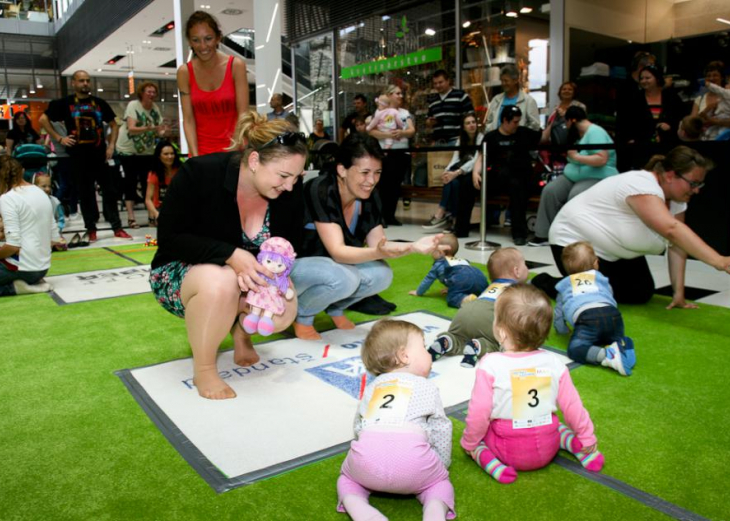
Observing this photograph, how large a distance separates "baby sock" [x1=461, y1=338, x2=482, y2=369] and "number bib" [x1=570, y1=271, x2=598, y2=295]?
538 millimetres

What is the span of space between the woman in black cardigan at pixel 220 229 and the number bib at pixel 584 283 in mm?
1234

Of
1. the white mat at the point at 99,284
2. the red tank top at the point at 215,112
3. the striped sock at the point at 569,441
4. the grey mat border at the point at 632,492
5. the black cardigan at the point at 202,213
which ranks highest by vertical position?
the red tank top at the point at 215,112

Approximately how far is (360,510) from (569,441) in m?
0.67

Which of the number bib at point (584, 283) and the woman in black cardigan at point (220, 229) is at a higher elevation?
the woman in black cardigan at point (220, 229)

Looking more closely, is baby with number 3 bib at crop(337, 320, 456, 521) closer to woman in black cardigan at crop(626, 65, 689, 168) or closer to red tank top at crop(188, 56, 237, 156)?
red tank top at crop(188, 56, 237, 156)

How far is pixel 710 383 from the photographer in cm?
235

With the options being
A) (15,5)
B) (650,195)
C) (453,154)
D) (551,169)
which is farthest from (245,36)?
(650,195)

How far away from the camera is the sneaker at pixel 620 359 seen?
2.41m

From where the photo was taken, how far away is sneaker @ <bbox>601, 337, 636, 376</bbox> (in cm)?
241

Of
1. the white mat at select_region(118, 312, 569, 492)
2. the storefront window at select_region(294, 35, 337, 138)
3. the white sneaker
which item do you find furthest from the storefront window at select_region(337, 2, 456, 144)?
the white mat at select_region(118, 312, 569, 492)

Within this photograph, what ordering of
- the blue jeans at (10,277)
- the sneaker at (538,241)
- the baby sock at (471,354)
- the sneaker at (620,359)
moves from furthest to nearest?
1. the sneaker at (538,241)
2. the blue jeans at (10,277)
3. the baby sock at (471,354)
4. the sneaker at (620,359)

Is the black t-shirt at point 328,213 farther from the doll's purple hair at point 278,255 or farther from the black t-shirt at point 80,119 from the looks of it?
the black t-shirt at point 80,119

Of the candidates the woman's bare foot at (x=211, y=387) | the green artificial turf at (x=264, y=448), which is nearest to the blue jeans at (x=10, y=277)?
the green artificial turf at (x=264, y=448)

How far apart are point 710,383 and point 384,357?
144 cm
